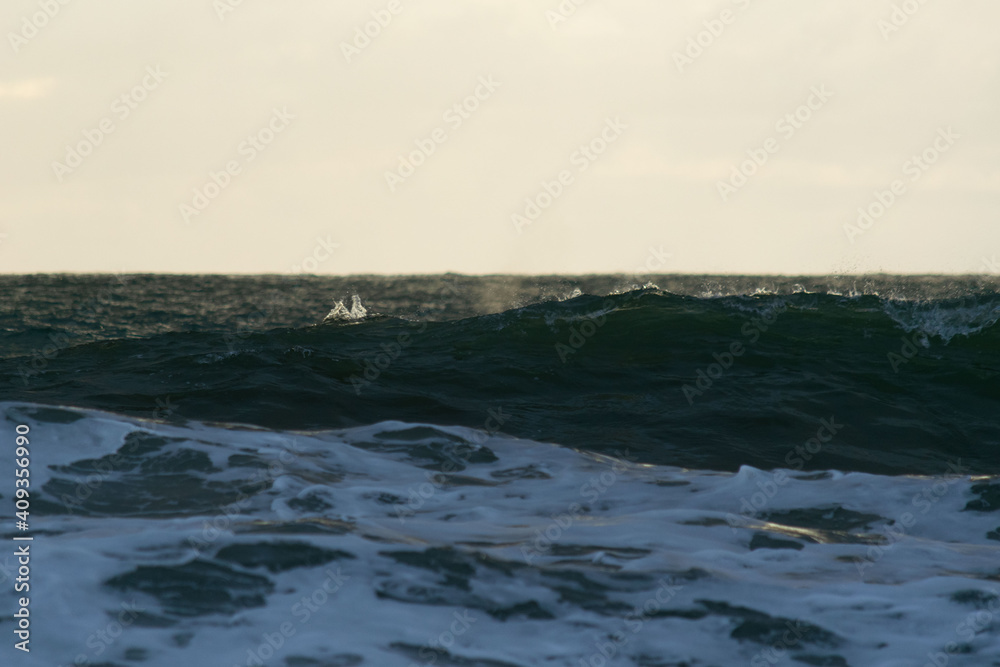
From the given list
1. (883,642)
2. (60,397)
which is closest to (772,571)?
(883,642)

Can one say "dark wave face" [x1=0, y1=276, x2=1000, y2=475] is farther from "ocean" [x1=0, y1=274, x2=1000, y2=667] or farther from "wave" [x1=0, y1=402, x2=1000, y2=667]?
"wave" [x1=0, y1=402, x2=1000, y2=667]

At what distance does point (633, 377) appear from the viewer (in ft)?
34.4

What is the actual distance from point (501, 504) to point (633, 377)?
499cm

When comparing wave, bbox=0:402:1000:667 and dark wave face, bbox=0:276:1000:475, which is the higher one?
dark wave face, bbox=0:276:1000:475

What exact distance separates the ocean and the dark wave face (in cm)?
Result: 6

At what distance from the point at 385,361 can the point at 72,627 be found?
728 cm

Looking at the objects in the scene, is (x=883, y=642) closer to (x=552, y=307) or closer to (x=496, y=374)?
(x=496, y=374)

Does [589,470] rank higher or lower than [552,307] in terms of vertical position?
lower

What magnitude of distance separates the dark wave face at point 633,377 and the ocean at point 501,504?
0.06 meters

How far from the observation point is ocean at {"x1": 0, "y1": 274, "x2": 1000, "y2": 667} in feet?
12.7

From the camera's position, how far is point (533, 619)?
4.01 metres

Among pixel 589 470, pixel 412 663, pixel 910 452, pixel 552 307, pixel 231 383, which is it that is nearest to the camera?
pixel 412 663

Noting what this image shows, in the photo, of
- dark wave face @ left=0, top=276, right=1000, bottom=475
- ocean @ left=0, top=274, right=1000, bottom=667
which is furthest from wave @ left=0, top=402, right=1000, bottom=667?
dark wave face @ left=0, top=276, right=1000, bottom=475

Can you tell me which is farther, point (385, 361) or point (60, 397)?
point (385, 361)
